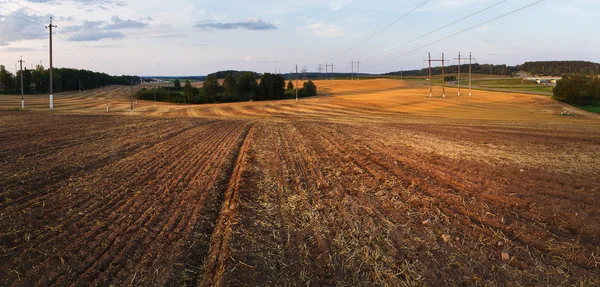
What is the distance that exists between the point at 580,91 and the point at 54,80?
378ft

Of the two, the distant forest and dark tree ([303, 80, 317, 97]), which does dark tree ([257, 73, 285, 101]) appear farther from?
the distant forest

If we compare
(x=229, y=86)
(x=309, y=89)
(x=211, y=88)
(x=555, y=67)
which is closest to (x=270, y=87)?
(x=309, y=89)

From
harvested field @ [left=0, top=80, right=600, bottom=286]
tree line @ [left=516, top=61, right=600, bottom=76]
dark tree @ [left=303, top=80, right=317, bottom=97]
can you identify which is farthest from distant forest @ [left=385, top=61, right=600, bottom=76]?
harvested field @ [left=0, top=80, right=600, bottom=286]

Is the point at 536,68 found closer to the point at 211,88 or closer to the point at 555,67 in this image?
the point at 555,67

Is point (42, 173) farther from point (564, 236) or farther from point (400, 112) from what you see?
point (400, 112)

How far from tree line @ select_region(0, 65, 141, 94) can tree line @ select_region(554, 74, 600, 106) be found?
255 ft

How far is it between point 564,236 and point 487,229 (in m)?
1.20

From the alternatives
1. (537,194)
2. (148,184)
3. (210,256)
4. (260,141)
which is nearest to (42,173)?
(148,184)

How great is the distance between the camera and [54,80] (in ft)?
326

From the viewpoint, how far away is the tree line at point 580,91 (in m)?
59.8

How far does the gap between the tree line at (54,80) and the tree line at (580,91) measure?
77.7 m

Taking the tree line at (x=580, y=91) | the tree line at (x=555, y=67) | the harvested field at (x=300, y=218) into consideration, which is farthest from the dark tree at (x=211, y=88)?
the tree line at (x=555, y=67)

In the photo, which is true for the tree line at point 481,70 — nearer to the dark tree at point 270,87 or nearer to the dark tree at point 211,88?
the dark tree at point 270,87

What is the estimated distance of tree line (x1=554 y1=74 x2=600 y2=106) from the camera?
5984 centimetres
